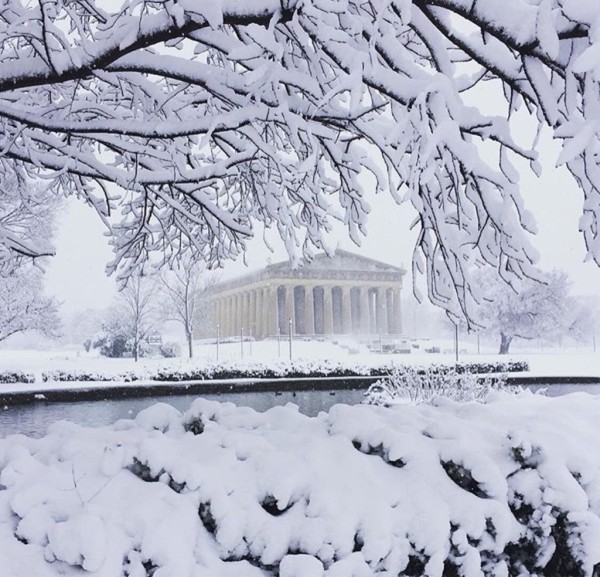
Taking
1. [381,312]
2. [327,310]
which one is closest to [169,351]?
[327,310]

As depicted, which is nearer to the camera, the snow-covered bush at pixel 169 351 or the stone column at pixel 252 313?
the snow-covered bush at pixel 169 351

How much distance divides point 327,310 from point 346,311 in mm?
1904

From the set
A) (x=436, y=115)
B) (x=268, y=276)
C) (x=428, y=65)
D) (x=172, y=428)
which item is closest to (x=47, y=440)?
(x=172, y=428)

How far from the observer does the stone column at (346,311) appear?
54.9 metres

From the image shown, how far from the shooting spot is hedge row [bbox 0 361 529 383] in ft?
59.5

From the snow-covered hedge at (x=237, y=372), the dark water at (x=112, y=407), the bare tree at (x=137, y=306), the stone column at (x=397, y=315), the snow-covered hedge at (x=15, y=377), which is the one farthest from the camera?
the stone column at (x=397, y=315)

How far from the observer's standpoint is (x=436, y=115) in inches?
111

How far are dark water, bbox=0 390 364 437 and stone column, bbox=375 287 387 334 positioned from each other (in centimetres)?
4063

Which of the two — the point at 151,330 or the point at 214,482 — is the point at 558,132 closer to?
the point at 214,482

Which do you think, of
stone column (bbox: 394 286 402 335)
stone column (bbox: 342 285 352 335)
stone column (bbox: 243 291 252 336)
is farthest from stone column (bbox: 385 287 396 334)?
stone column (bbox: 243 291 252 336)

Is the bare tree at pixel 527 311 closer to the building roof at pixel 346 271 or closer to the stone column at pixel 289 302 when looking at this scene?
the building roof at pixel 346 271

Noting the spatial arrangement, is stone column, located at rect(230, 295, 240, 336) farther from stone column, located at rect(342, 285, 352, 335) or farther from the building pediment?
stone column, located at rect(342, 285, 352, 335)

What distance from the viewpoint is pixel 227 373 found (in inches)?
737

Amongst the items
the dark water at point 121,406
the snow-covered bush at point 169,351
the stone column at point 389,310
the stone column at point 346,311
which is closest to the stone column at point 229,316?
the stone column at point 346,311
